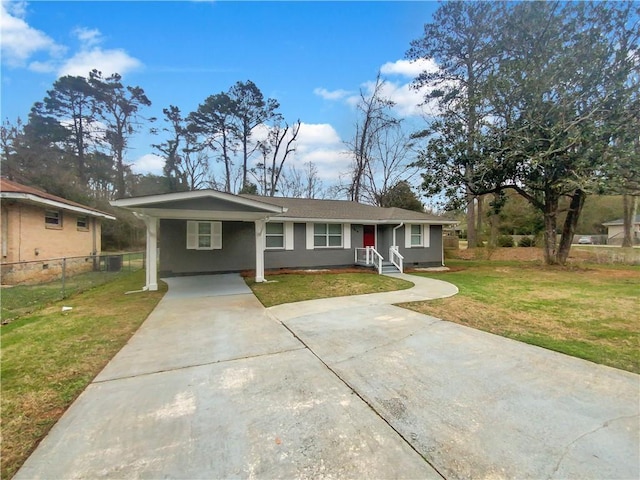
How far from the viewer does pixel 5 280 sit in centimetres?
1045

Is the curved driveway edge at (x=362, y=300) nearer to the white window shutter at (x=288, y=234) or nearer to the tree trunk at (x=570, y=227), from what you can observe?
the white window shutter at (x=288, y=234)

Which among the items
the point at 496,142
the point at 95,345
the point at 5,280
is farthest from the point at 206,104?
the point at 95,345

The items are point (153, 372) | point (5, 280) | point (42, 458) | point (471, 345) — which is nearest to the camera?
point (42, 458)

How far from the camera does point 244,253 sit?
12.6 metres

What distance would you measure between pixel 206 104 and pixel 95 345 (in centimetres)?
2459

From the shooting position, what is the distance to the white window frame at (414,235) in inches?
587

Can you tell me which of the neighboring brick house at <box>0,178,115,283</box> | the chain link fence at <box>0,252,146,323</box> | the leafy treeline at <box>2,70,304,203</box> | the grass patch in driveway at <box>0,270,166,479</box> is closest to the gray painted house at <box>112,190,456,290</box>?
the chain link fence at <box>0,252,146,323</box>

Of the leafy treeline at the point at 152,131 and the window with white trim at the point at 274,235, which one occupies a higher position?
the leafy treeline at the point at 152,131

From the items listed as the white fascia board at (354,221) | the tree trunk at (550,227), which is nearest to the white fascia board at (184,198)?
the white fascia board at (354,221)

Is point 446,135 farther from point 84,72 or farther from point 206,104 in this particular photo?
point 84,72

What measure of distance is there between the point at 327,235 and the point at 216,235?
4886mm

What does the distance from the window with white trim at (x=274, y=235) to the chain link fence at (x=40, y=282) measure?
605 cm

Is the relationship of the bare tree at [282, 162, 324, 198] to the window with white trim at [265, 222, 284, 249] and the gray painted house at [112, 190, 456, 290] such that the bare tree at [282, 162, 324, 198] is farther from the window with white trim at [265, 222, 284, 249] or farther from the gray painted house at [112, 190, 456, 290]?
the window with white trim at [265, 222, 284, 249]

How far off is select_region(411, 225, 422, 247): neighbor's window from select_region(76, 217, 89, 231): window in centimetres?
1699
